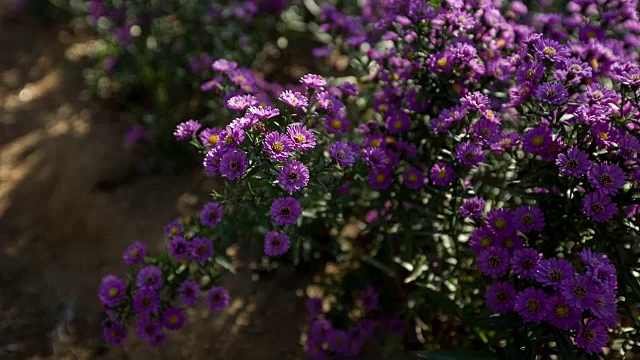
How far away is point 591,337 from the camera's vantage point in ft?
6.15

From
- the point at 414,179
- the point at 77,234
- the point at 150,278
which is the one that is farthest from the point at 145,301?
the point at 77,234

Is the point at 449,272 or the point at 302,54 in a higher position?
the point at 449,272

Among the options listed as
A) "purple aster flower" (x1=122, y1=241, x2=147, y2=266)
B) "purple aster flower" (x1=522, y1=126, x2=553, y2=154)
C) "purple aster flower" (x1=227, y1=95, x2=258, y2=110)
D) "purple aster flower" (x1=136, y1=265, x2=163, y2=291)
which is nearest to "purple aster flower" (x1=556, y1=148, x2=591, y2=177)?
"purple aster flower" (x1=522, y1=126, x2=553, y2=154)

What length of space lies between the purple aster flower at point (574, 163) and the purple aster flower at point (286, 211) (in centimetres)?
80

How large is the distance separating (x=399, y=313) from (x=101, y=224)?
5.42ft

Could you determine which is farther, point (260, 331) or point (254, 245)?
point (254, 245)

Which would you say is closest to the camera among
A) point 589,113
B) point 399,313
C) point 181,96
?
point 589,113

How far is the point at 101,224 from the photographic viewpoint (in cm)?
343

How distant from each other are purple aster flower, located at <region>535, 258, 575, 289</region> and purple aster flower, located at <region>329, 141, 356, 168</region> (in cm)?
66

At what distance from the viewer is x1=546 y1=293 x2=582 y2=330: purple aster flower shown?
1843 mm

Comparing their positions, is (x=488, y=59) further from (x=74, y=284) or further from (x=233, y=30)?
(x=74, y=284)

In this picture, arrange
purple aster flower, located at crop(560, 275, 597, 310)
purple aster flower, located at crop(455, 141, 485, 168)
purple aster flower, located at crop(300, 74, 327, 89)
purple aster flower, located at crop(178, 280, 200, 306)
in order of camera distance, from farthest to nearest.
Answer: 1. purple aster flower, located at crop(178, 280, 200, 306)
2. purple aster flower, located at crop(300, 74, 327, 89)
3. purple aster flower, located at crop(455, 141, 485, 168)
4. purple aster flower, located at crop(560, 275, 597, 310)

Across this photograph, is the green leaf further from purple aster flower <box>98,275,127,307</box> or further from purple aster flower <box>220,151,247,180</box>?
purple aster flower <box>98,275,127,307</box>

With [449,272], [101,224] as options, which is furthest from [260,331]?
→ [101,224]
